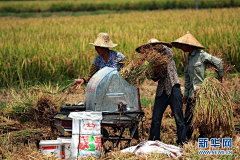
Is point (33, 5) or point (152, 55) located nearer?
point (152, 55)

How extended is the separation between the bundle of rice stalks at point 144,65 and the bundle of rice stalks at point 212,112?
59 centimetres

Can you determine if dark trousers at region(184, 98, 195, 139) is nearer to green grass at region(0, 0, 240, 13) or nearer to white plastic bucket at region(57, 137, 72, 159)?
white plastic bucket at region(57, 137, 72, 159)

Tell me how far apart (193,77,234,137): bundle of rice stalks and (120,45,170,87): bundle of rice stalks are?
585 millimetres

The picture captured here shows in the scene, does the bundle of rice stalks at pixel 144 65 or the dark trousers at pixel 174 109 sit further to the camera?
the dark trousers at pixel 174 109

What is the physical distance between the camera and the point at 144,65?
4.11 metres

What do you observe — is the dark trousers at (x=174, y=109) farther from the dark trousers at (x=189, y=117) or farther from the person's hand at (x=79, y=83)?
the person's hand at (x=79, y=83)

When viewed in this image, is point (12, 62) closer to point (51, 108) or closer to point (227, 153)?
point (51, 108)

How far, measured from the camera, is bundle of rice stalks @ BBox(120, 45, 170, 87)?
4117 mm

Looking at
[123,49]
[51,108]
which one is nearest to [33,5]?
[123,49]

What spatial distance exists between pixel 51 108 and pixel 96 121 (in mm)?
1473

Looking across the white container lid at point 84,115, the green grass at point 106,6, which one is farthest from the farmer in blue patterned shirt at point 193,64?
the green grass at point 106,6

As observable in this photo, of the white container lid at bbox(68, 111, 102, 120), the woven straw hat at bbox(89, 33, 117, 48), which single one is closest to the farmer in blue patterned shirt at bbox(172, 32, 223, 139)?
the woven straw hat at bbox(89, 33, 117, 48)

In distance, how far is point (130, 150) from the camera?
Result: 3.90 meters

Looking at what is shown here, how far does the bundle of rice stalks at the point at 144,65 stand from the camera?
4117 millimetres
